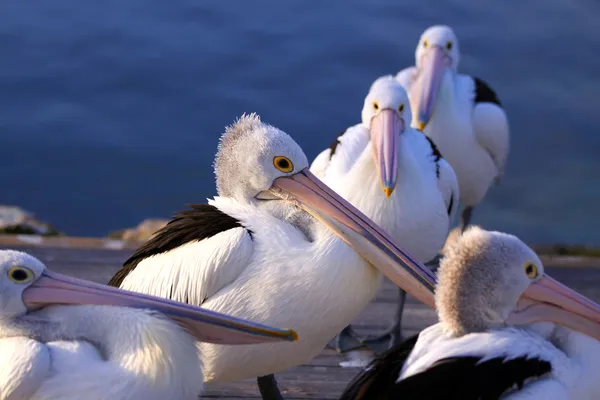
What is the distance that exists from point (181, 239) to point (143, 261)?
17cm

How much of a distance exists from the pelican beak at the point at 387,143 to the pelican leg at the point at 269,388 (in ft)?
2.80

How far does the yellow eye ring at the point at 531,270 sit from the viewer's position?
314 centimetres

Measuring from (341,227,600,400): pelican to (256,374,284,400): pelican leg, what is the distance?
3.41ft

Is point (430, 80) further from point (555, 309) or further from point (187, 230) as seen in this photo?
point (555, 309)

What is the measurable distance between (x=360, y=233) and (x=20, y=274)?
1.23 m

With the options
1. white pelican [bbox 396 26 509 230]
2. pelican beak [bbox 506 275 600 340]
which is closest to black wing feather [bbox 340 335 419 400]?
pelican beak [bbox 506 275 600 340]

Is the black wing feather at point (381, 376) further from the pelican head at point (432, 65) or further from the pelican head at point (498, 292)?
the pelican head at point (432, 65)

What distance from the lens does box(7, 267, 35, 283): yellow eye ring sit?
9.86ft

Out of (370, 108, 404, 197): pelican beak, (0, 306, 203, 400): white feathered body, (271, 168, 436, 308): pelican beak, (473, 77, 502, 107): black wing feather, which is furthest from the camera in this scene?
(473, 77, 502, 107): black wing feather

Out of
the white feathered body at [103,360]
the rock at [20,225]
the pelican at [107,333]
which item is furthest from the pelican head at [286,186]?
the rock at [20,225]

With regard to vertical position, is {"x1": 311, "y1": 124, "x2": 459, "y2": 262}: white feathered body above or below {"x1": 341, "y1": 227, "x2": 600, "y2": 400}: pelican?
A: above

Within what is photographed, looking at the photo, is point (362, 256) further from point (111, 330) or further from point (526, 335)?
point (111, 330)

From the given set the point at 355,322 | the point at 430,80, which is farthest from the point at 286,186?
the point at 430,80

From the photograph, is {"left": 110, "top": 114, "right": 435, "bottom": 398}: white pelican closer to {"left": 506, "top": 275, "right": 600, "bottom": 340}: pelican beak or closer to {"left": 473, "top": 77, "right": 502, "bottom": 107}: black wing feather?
{"left": 506, "top": 275, "right": 600, "bottom": 340}: pelican beak
